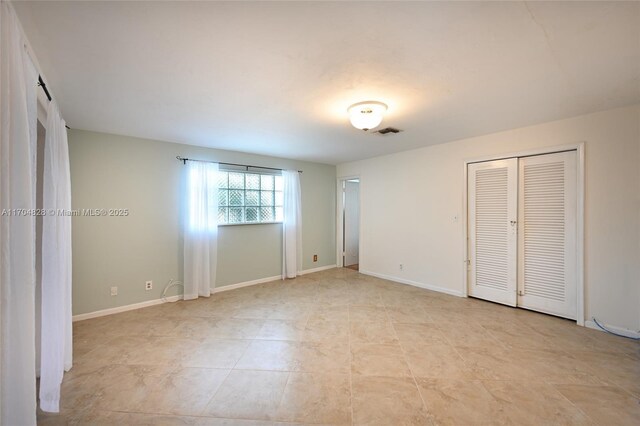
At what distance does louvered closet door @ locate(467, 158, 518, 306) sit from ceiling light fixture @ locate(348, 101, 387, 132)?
2103 millimetres

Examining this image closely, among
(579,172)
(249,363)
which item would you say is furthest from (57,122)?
(579,172)

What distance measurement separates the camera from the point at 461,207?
3738 millimetres

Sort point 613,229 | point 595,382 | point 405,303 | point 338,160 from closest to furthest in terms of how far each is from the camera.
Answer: point 595,382 < point 613,229 < point 405,303 < point 338,160

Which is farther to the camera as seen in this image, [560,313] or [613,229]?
[560,313]

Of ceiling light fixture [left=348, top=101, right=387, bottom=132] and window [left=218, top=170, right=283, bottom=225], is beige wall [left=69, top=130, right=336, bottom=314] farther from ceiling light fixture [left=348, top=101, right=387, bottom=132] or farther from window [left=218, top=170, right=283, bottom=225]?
ceiling light fixture [left=348, top=101, right=387, bottom=132]

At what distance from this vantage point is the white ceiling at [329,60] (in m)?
1.30

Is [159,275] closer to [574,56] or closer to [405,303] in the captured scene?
[405,303]

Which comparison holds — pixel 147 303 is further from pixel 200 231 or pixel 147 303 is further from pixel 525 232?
pixel 525 232

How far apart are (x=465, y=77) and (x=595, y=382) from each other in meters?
2.42

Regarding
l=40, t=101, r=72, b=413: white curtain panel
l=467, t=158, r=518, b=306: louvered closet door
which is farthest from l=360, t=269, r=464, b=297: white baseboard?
l=40, t=101, r=72, b=413: white curtain panel

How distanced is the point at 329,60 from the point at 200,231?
10.00 ft

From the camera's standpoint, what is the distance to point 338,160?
5164 mm

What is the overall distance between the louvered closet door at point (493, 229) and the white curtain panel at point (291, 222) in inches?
111

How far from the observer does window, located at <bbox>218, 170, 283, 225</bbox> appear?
13.8 feet
